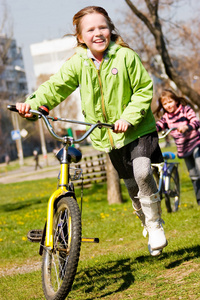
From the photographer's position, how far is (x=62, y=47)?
118 metres

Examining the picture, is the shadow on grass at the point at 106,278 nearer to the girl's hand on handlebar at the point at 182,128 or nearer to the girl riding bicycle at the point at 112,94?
the girl riding bicycle at the point at 112,94

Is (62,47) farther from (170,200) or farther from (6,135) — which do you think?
(170,200)

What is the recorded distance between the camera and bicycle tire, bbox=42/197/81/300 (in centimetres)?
363

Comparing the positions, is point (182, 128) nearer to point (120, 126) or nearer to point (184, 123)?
point (184, 123)

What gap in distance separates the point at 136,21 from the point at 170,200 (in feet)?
63.2

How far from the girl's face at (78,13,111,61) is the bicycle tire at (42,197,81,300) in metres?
1.22

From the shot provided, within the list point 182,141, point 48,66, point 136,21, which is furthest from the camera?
point 48,66

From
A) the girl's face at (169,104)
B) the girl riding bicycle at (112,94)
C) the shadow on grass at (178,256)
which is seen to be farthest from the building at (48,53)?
the girl riding bicycle at (112,94)

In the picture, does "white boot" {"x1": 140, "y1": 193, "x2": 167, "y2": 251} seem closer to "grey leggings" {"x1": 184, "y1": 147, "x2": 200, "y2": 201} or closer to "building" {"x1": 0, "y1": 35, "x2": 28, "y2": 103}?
"grey leggings" {"x1": 184, "y1": 147, "x2": 200, "y2": 201}

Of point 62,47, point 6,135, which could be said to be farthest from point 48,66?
point 6,135

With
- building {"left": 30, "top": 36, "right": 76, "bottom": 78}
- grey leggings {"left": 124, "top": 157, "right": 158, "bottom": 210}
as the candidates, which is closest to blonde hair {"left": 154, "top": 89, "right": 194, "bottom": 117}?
grey leggings {"left": 124, "top": 157, "right": 158, "bottom": 210}

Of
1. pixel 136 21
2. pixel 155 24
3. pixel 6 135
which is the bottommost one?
pixel 6 135

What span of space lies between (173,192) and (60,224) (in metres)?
4.76

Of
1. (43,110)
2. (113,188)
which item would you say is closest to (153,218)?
(43,110)
